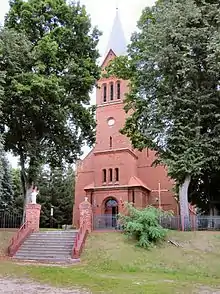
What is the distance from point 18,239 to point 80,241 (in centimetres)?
329

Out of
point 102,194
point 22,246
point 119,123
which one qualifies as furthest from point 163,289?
point 119,123

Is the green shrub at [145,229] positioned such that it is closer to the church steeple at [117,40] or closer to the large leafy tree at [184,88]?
the large leafy tree at [184,88]

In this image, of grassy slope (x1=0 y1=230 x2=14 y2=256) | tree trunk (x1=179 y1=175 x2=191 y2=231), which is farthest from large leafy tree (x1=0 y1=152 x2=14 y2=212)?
tree trunk (x1=179 y1=175 x2=191 y2=231)

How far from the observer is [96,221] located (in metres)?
21.1

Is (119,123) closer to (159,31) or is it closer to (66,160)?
(66,160)

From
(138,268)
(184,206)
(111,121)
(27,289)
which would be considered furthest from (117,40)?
(27,289)

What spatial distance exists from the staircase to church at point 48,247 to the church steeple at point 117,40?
92.6 feet

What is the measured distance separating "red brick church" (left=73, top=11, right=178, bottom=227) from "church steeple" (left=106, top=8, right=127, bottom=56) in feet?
15.3

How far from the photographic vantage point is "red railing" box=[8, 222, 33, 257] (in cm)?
1647

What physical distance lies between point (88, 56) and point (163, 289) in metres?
19.2

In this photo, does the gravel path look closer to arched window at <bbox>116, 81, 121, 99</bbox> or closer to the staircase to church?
the staircase to church

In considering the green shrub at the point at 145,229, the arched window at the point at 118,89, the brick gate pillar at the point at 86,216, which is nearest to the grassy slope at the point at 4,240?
the brick gate pillar at the point at 86,216

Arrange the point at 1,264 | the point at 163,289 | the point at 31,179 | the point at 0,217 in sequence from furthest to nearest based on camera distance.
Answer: the point at 0,217 < the point at 31,179 < the point at 1,264 < the point at 163,289

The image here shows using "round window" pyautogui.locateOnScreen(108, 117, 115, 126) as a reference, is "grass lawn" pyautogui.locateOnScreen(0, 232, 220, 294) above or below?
below
